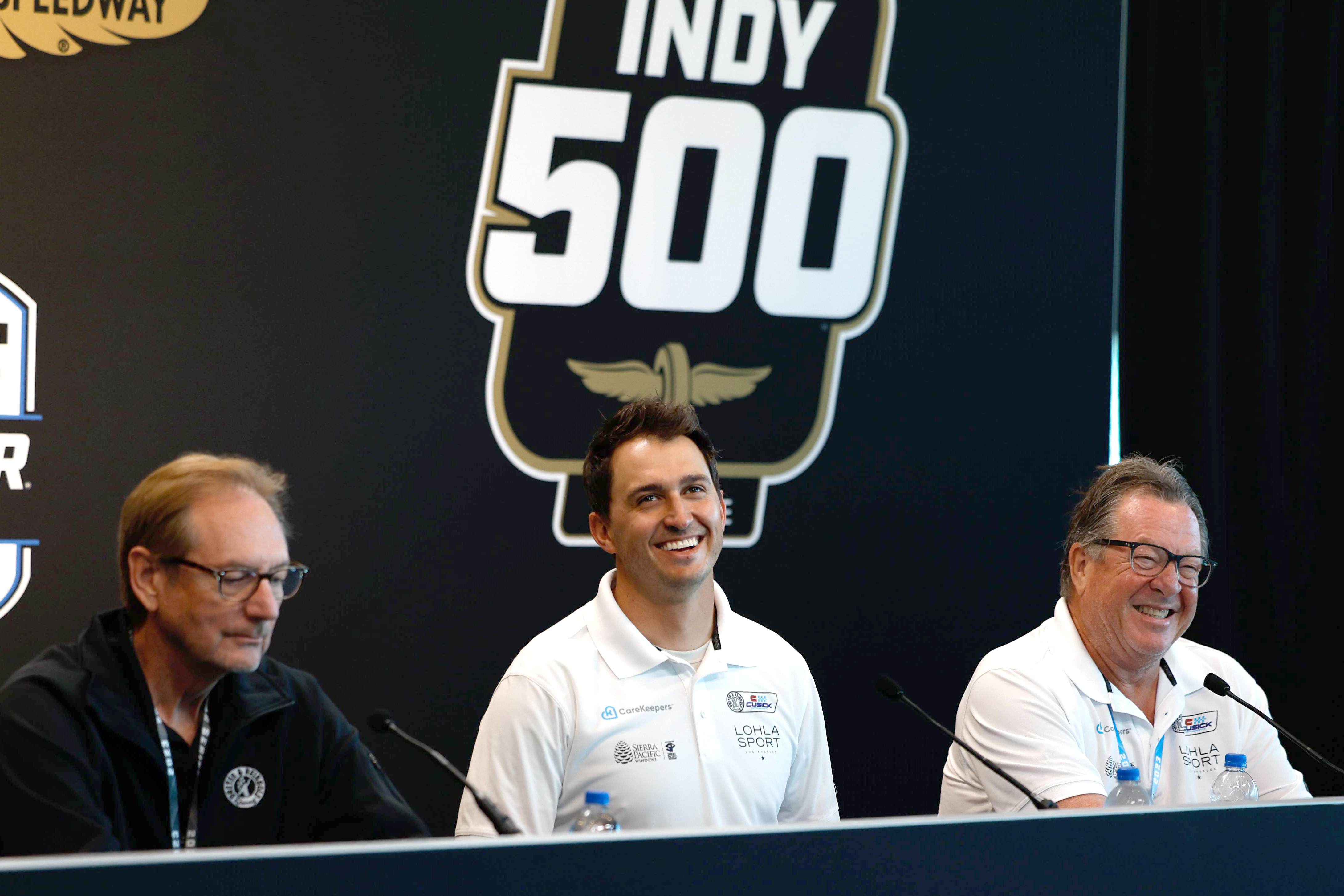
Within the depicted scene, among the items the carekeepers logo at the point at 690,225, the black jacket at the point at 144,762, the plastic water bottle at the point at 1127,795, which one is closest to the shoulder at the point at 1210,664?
the plastic water bottle at the point at 1127,795

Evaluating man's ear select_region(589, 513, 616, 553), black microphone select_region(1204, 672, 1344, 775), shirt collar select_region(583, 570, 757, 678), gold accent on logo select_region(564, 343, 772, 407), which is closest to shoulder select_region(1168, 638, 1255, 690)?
black microphone select_region(1204, 672, 1344, 775)

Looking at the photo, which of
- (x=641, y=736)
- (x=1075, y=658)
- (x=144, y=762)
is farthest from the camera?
(x=1075, y=658)

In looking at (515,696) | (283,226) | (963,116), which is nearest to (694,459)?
(515,696)

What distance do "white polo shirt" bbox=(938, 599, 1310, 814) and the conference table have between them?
2.91ft

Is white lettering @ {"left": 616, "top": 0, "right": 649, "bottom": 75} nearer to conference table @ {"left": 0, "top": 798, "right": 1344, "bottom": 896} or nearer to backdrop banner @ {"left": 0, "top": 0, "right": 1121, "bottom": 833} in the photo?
backdrop banner @ {"left": 0, "top": 0, "right": 1121, "bottom": 833}

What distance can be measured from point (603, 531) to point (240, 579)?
772 millimetres

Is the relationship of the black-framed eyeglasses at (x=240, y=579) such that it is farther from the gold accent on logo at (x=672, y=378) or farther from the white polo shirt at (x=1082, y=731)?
the gold accent on logo at (x=672, y=378)

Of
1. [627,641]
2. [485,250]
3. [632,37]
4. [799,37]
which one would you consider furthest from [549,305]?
[627,641]

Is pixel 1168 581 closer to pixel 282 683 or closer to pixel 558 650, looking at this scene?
pixel 558 650

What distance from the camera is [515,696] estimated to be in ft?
7.35

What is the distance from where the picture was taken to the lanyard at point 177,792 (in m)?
1.87

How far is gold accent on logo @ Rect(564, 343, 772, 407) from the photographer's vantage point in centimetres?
355

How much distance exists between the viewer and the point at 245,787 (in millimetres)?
1937

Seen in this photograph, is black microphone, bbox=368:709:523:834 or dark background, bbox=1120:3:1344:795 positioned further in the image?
dark background, bbox=1120:3:1344:795
